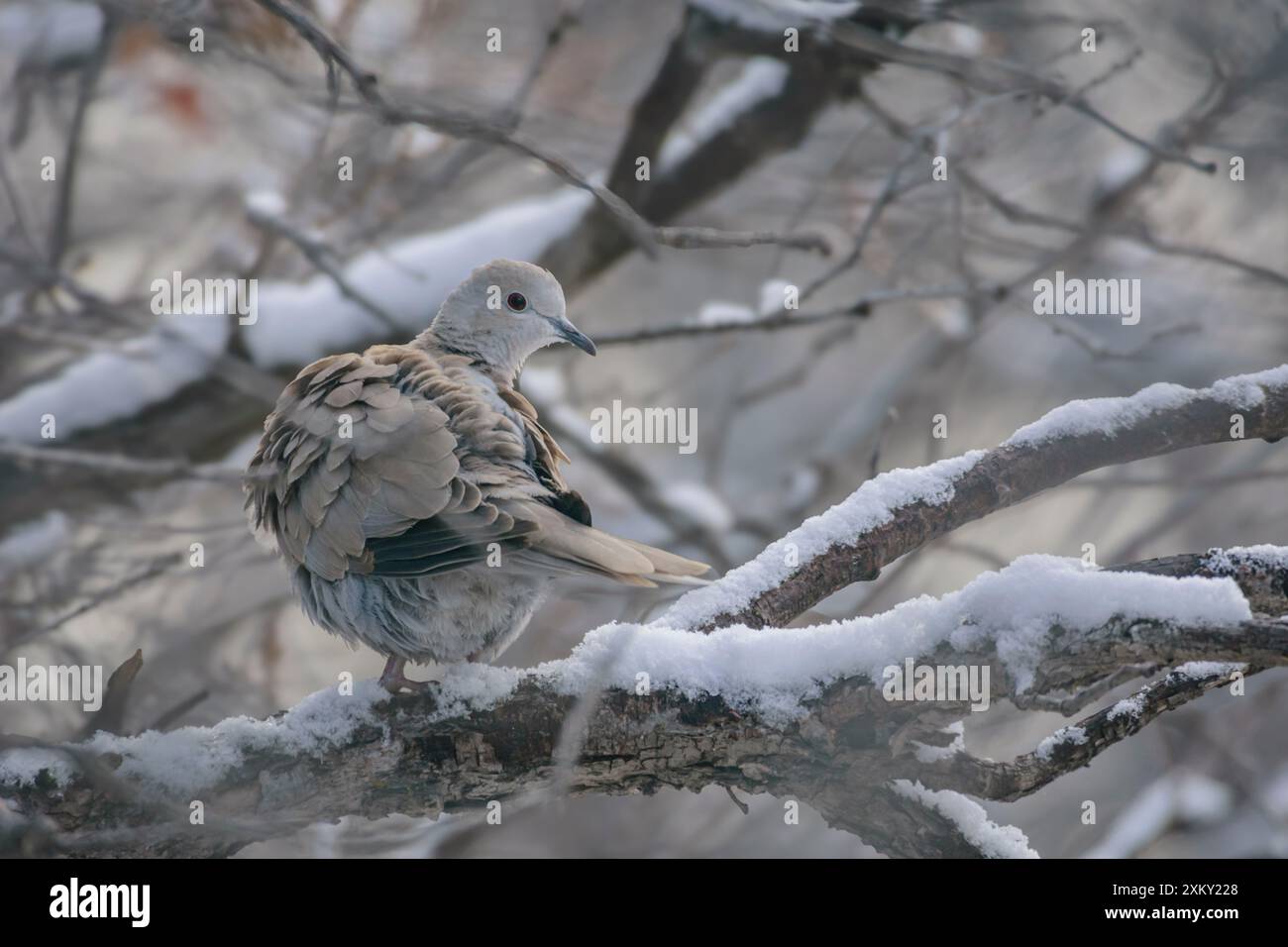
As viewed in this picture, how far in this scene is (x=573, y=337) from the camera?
329cm

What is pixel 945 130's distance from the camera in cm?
368

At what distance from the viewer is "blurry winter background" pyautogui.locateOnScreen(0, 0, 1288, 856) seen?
4.09 metres

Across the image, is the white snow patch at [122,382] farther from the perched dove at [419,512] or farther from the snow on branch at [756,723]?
the snow on branch at [756,723]

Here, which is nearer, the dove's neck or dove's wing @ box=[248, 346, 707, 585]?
dove's wing @ box=[248, 346, 707, 585]

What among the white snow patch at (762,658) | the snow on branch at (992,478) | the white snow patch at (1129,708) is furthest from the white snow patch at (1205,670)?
the snow on branch at (992,478)

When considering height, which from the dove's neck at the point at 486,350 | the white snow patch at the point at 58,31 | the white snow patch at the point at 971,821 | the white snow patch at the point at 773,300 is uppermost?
the white snow patch at the point at 58,31

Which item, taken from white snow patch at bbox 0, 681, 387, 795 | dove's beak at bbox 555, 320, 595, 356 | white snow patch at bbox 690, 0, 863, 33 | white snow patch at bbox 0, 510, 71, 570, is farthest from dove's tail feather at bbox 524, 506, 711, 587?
white snow patch at bbox 0, 510, 71, 570

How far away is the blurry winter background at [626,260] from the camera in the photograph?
409 cm

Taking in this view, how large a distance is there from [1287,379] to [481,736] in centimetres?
194

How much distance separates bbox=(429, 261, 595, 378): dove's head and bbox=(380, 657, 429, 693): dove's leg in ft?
3.39

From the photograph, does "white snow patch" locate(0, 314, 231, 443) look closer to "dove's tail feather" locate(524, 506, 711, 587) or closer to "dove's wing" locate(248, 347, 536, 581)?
"dove's wing" locate(248, 347, 536, 581)

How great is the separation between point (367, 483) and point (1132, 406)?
5.52 ft

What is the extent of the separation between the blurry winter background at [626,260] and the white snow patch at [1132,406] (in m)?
0.46
